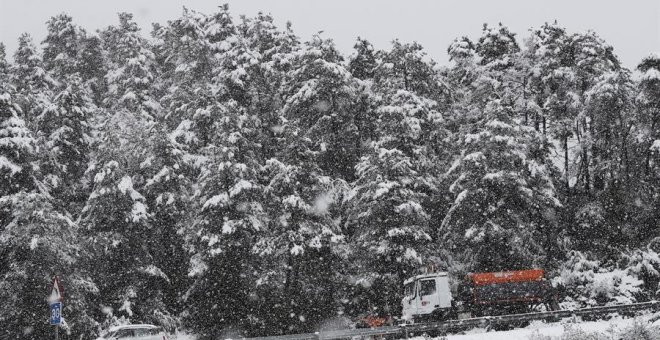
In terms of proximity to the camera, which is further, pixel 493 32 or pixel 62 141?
pixel 493 32

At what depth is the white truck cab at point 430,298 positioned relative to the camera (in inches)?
1078

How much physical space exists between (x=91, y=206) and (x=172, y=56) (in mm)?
17363

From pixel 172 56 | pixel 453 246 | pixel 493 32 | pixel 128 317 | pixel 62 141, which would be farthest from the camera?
pixel 493 32

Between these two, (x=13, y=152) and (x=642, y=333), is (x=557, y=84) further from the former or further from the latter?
(x=13, y=152)

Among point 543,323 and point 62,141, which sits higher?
point 62,141

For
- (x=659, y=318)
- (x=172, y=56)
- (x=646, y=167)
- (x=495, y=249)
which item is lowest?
(x=659, y=318)

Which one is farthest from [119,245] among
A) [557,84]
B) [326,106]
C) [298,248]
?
[557,84]

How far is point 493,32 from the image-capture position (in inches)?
2008

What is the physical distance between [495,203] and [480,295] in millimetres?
5953

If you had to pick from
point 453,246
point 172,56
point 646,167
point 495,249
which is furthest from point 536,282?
point 172,56

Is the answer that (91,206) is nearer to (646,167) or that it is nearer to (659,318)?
(659,318)

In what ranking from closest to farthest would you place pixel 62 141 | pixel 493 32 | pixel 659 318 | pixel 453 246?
pixel 659 318, pixel 453 246, pixel 62 141, pixel 493 32

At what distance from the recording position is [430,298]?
27.5 meters

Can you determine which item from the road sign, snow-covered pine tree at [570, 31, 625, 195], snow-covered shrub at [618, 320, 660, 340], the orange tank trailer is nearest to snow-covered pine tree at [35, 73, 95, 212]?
the road sign
